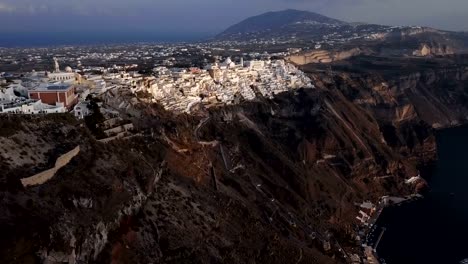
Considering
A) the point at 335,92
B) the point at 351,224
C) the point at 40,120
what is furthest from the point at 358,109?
the point at 40,120

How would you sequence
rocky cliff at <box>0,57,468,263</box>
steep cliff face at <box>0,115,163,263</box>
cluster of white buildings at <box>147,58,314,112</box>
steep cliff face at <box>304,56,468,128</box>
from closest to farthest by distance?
steep cliff face at <box>0,115,163,263</box> → rocky cliff at <box>0,57,468,263</box> → cluster of white buildings at <box>147,58,314,112</box> → steep cliff face at <box>304,56,468,128</box>

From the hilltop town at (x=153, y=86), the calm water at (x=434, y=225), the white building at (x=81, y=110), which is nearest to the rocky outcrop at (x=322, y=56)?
the hilltop town at (x=153, y=86)

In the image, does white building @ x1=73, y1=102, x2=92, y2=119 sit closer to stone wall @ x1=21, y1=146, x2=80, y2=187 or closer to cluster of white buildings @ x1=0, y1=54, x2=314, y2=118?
cluster of white buildings @ x1=0, y1=54, x2=314, y2=118

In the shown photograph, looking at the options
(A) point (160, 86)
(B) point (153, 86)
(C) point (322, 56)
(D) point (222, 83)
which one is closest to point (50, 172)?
(B) point (153, 86)

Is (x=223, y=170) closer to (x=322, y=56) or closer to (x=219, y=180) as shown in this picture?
(x=219, y=180)

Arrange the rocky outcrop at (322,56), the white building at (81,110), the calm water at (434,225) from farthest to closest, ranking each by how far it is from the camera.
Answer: the rocky outcrop at (322,56)
the calm water at (434,225)
the white building at (81,110)

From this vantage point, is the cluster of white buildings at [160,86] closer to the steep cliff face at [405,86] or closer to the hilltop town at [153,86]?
the hilltop town at [153,86]

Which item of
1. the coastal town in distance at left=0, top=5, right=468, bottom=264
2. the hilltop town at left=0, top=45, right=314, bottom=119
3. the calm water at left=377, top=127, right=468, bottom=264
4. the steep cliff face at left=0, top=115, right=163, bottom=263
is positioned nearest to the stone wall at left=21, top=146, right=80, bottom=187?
the coastal town in distance at left=0, top=5, right=468, bottom=264
